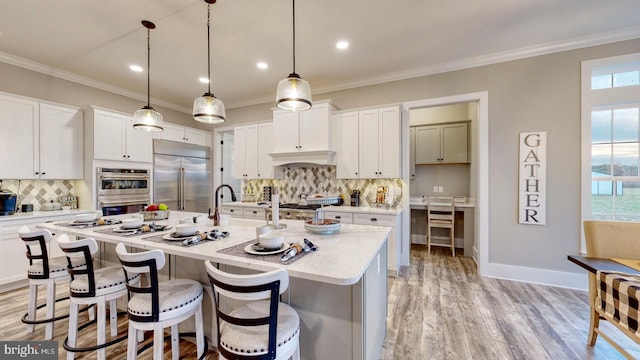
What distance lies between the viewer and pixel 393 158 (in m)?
3.74

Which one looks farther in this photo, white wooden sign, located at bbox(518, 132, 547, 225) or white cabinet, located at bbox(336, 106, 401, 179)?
white cabinet, located at bbox(336, 106, 401, 179)

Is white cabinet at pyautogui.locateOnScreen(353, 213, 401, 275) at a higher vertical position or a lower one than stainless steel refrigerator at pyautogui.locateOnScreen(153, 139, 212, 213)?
lower

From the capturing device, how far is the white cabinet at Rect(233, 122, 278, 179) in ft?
15.4

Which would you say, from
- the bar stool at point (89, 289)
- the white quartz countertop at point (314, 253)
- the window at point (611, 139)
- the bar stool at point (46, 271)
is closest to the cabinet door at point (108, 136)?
the white quartz countertop at point (314, 253)

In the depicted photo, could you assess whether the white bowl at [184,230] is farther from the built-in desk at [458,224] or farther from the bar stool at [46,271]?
the built-in desk at [458,224]

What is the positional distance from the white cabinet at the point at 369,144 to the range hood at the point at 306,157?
7.6 inches

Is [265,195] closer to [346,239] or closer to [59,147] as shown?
[59,147]

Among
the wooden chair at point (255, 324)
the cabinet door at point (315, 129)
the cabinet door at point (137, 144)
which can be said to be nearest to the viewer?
the wooden chair at point (255, 324)

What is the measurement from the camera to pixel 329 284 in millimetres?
1434

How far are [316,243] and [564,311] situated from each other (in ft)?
9.03

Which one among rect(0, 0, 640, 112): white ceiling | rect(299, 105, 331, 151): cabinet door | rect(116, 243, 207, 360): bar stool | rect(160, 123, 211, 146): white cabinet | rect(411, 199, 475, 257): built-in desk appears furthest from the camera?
rect(160, 123, 211, 146): white cabinet

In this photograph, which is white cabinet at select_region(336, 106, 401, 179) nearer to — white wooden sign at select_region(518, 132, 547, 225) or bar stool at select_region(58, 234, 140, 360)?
white wooden sign at select_region(518, 132, 547, 225)

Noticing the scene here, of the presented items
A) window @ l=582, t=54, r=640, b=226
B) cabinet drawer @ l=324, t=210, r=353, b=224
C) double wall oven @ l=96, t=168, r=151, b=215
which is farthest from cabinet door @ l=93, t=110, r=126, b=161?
window @ l=582, t=54, r=640, b=226

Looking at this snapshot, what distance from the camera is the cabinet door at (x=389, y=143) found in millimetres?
3703
